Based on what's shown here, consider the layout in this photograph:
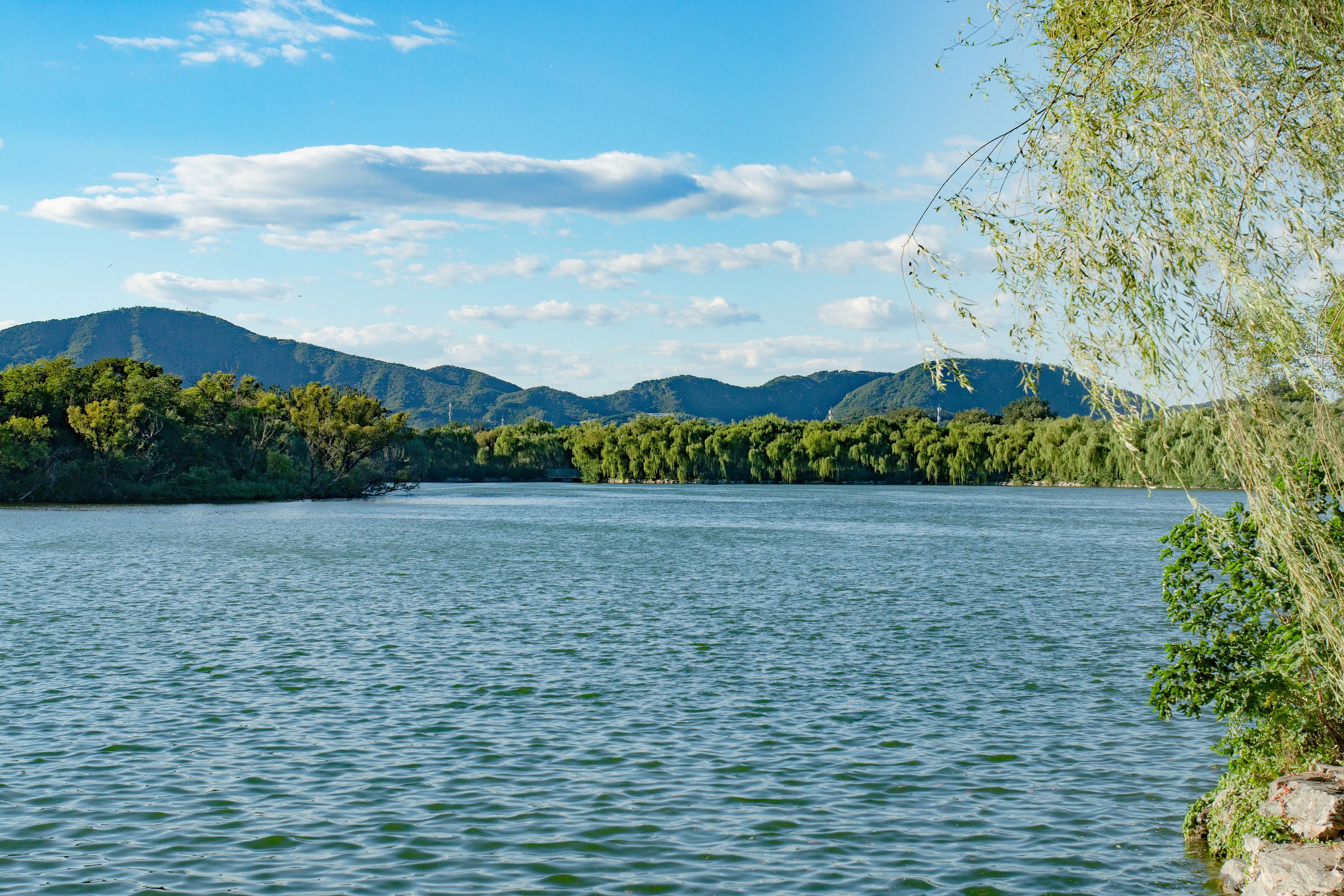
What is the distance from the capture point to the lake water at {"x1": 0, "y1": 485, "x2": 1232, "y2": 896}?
9.20m

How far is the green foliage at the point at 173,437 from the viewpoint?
7400 centimetres

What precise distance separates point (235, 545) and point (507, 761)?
35.8 meters

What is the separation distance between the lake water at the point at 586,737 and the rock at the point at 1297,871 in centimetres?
85

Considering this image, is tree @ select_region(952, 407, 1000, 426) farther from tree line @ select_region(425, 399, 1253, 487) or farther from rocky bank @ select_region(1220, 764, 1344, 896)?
rocky bank @ select_region(1220, 764, 1344, 896)

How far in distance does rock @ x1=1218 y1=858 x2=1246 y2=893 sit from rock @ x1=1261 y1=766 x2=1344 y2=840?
457mm

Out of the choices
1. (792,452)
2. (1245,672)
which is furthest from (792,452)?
(1245,672)

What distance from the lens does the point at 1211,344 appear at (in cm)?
890

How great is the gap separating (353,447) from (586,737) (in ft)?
280

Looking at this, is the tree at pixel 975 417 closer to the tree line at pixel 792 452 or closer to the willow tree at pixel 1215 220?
the tree line at pixel 792 452

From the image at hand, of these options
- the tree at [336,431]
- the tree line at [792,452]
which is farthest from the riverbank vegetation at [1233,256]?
the tree at [336,431]

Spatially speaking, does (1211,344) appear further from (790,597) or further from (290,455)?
(290,455)

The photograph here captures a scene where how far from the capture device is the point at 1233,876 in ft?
28.6

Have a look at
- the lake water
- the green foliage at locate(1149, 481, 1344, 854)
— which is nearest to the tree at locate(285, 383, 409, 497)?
the lake water

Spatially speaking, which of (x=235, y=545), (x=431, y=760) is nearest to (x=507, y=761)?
(x=431, y=760)
